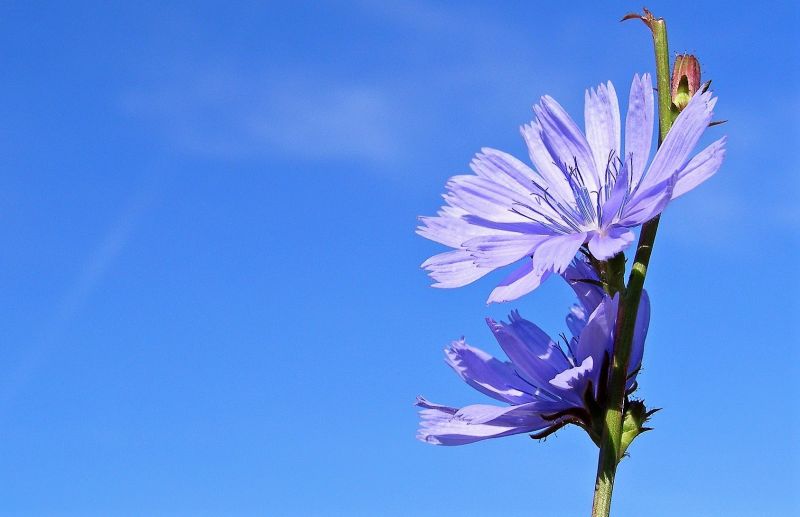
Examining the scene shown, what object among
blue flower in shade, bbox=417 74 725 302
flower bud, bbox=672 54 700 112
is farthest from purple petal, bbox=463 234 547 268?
flower bud, bbox=672 54 700 112

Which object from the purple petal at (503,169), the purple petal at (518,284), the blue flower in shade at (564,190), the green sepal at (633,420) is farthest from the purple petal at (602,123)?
the green sepal at (633,420)

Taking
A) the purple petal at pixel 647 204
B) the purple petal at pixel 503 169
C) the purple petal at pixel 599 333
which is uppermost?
the purple petal at pixel 503 169

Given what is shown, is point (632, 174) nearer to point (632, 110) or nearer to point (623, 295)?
point (632, 110)

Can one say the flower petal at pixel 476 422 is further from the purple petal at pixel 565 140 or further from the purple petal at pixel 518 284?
the purple petal at pixel 565 140

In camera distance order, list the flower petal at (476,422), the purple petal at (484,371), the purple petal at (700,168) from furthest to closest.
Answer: the purple petal at (484,371) < the flower petal at (476,422) < the purple petal at (700,168)

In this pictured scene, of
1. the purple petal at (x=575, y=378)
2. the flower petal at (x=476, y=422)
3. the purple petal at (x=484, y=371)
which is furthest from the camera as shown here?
the purple petal at (x=484, y=371)

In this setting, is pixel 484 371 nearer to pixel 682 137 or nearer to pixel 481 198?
pixel 481 198

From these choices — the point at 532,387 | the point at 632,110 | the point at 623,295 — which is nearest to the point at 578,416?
the point at 532,387

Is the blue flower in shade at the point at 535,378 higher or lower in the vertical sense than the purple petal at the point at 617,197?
lower
